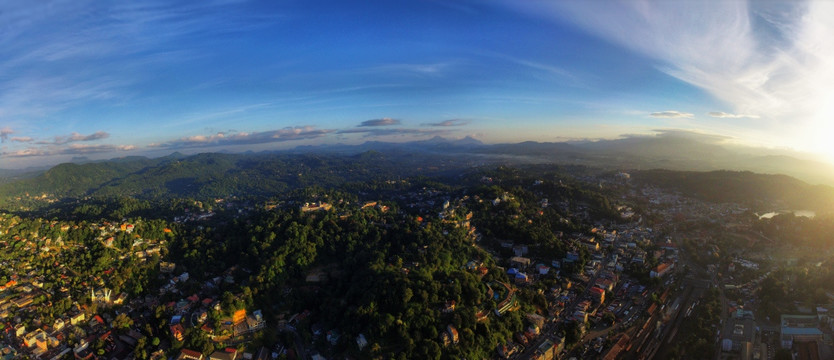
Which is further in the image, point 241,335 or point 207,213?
point 207,213

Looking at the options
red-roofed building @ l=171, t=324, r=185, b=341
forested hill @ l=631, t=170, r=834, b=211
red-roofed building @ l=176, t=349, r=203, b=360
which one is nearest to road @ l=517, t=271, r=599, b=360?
red-roofed building @ l=176, t=349, r=203, b=360

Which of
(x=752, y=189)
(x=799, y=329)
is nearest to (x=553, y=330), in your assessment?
(x=799, y=329)

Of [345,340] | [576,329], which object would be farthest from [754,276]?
[345,340]

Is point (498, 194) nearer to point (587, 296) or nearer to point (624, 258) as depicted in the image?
point (624, 258)

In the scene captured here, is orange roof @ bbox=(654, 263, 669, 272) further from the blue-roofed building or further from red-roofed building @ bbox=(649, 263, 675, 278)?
the blue-roofed building

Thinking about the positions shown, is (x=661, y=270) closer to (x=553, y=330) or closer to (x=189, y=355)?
(x=553, y=330)

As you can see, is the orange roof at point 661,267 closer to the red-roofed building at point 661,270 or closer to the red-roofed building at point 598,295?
the red-roofed building at point 661,270

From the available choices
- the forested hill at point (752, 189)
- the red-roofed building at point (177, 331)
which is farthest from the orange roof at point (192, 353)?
the forested hill at point (752, 189)

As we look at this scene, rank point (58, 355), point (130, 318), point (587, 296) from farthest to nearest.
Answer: point (587, 296)
point (130, 318)
point (58, 355)
